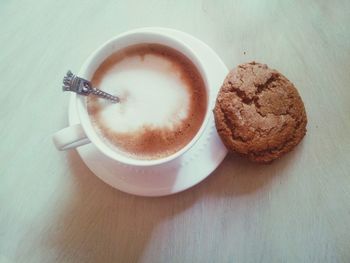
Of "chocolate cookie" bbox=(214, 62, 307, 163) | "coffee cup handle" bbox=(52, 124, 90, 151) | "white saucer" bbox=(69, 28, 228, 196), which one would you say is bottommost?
"white saucer" bbox=(69, 28, 228, 196)

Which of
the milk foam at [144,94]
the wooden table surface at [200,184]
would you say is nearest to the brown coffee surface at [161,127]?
the milk foam at [144,94]

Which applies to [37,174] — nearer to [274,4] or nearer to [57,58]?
[57,58]

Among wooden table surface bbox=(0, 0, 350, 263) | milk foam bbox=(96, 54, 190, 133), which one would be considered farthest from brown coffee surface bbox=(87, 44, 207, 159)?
wooden table surface bbox=(0, 0, 350, 263)

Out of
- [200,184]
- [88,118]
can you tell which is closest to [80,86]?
[88,118]

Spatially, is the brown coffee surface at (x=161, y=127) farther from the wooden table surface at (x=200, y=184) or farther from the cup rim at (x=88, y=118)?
the wooden table surface at (x=200, y=184)

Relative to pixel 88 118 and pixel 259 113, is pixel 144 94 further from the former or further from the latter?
pixel 259 113

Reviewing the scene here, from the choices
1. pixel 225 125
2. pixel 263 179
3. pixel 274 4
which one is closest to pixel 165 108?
pixel 225 125

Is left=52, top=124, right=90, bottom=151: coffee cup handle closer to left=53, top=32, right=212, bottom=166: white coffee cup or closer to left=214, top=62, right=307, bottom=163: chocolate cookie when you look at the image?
left=53, top=32, right=212, bottom=166: white coffee cup
